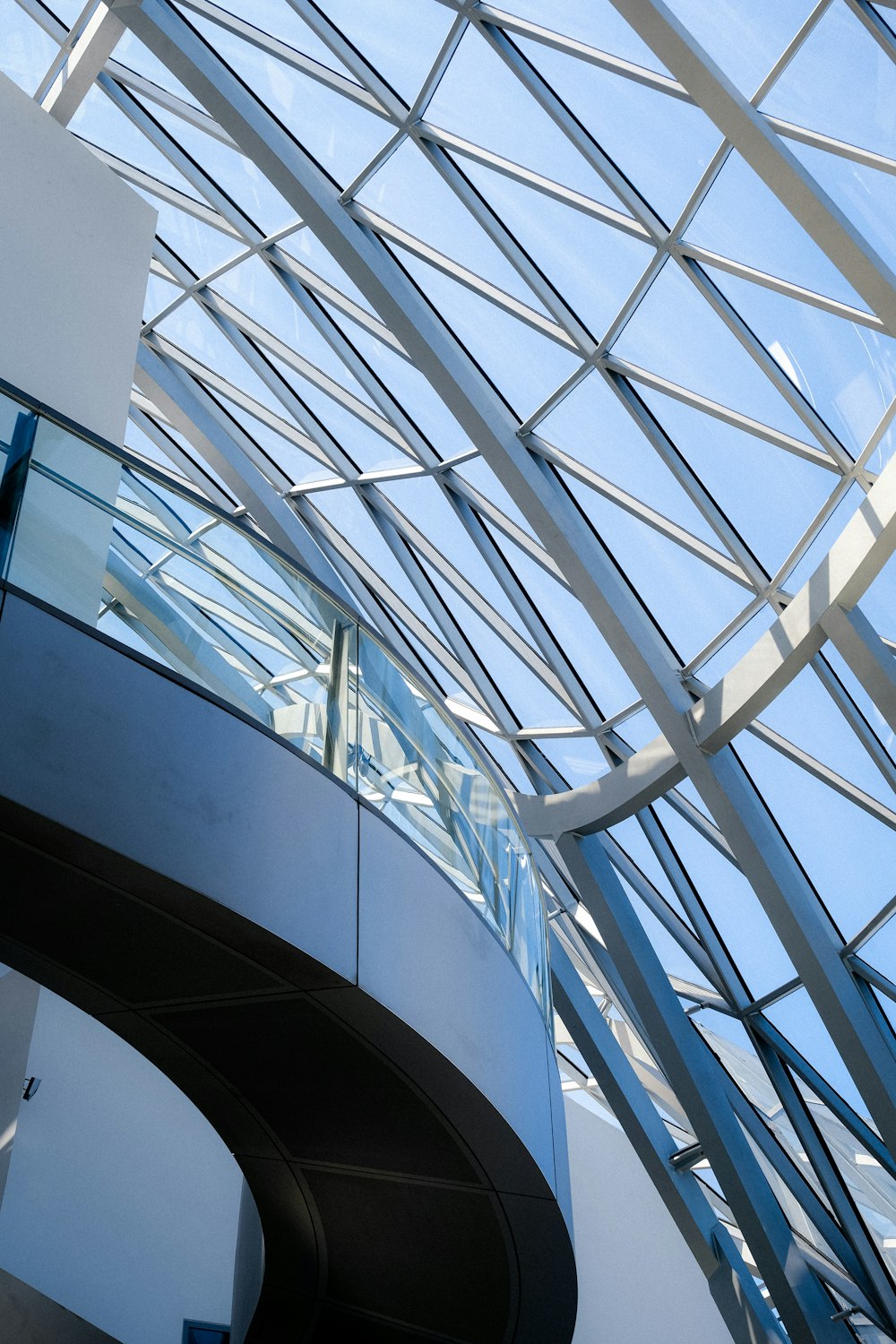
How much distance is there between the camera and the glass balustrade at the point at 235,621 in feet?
23.7

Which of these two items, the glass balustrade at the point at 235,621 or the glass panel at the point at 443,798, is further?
the glass panel at the point at 443,798

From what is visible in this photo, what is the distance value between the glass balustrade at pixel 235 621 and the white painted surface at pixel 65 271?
256 inches

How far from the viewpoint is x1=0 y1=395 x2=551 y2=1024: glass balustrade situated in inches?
284

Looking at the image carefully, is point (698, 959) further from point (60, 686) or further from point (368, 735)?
point (60, 686)

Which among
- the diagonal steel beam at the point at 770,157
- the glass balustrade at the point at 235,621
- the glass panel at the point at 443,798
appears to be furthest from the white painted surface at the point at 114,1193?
the diagonal steel beam at the point at 770,157

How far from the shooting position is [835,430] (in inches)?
612

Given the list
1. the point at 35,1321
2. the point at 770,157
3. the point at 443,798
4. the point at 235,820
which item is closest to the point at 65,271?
the point at 770,157

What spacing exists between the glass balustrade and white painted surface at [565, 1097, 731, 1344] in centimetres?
2733

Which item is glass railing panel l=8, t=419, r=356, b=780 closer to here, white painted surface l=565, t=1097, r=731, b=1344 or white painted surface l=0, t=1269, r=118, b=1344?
white painted surface l=0, t=1269, r=118, b=1344

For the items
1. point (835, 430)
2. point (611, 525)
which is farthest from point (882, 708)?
point (611, 525)

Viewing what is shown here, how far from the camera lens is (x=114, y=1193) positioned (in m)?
23.4

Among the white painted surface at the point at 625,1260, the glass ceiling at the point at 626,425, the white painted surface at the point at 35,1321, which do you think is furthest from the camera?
the white painted surface at the point at 625,1260

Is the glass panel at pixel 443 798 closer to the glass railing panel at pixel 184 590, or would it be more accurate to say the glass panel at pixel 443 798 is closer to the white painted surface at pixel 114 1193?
the glass railing panel at pixel 184 590

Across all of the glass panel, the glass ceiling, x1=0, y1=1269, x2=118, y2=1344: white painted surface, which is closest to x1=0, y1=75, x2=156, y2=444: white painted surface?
the glass ceiling
